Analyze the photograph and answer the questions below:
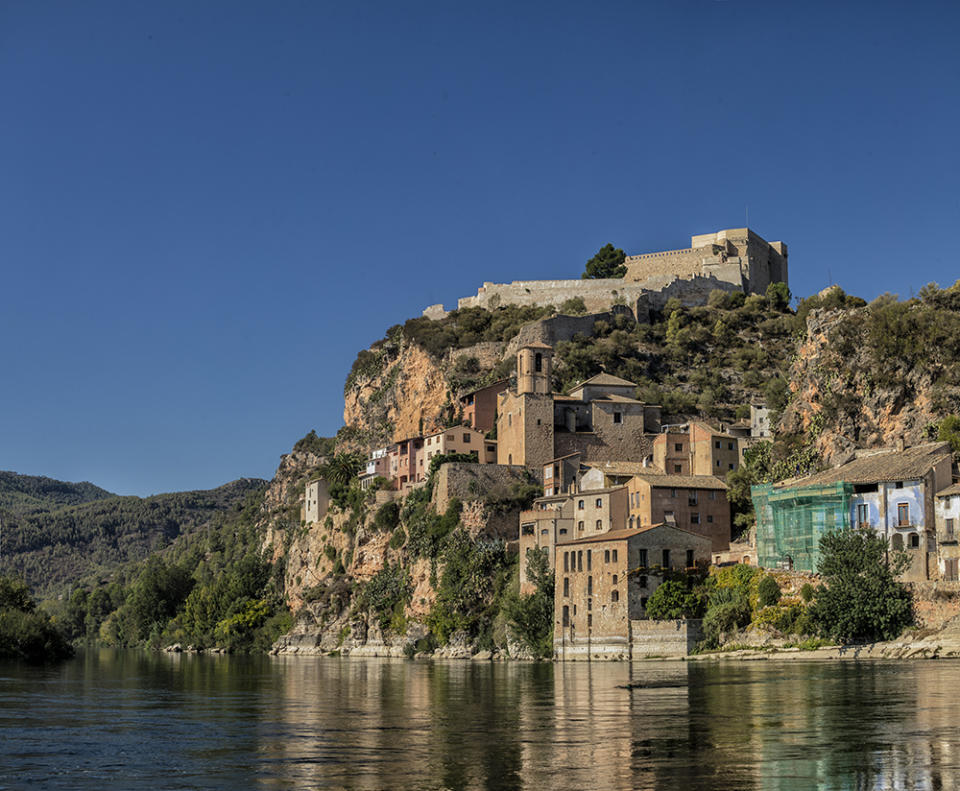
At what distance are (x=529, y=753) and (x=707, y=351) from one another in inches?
3036

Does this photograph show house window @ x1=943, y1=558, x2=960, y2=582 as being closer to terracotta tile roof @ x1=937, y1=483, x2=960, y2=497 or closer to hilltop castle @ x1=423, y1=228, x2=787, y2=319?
terracotta tile roof @ x1=937, y1=483, x2=960, y2=497

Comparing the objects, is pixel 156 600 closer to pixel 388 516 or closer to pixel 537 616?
pixel 388 516

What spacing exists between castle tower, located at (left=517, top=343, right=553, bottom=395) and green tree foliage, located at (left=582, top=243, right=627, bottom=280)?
3642 centimetres

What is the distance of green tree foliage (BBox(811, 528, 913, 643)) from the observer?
5438 cm

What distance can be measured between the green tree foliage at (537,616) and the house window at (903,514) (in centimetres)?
2003

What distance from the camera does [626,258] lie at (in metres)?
121

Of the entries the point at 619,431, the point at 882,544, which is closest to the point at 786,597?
the point at 882,544

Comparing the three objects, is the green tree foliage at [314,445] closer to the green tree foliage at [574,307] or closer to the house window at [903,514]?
the green tree foliage at [574,307]

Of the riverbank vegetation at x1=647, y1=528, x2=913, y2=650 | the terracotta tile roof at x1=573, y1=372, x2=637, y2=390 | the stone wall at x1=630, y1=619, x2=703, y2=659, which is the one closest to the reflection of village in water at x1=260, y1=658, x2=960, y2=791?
the riverbank vegetation at x1=647, y1=528, x2=913, y2=650

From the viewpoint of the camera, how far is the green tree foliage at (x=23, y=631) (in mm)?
71312

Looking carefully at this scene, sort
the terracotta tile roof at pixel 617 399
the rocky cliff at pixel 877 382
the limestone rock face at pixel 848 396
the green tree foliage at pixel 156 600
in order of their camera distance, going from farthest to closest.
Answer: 1. the green tree foliage at pixel 156 600
2. the terracotta tile roof at pixel 617 399
3. the limestone rock face at pixel 848 396
4. the rocky cliff at pixel 877 382

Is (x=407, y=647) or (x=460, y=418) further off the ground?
(x=460, y=418)

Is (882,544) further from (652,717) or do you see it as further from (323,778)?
(323,778)

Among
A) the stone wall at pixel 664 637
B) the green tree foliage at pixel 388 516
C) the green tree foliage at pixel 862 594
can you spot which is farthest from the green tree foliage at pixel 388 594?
the green tree foliage at pixel 862 594
